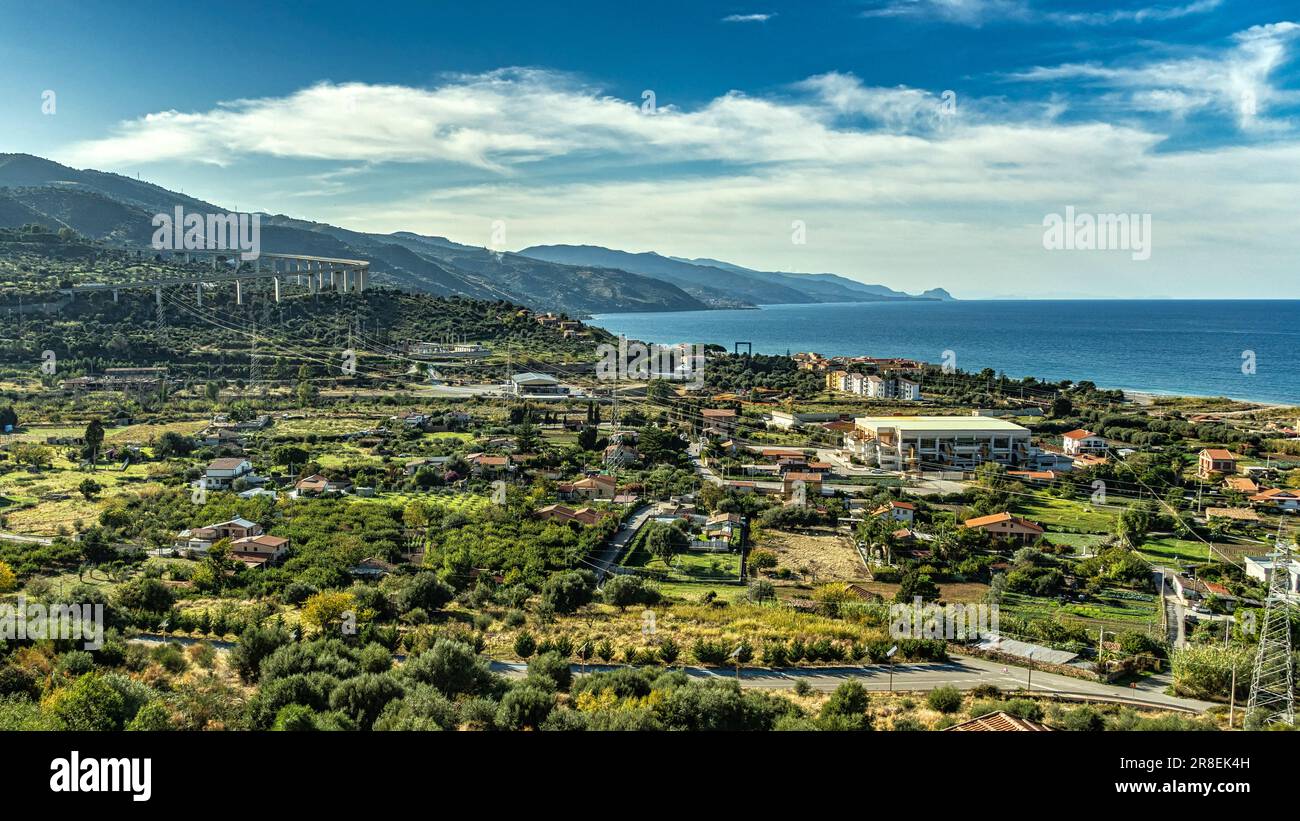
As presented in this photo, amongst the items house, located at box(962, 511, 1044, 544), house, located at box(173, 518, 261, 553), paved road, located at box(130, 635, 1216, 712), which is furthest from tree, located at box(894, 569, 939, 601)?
house, located at box(173, 518, 261, 553)

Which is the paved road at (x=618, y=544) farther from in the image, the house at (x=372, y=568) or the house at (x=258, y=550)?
the house at (x=258, y=550)

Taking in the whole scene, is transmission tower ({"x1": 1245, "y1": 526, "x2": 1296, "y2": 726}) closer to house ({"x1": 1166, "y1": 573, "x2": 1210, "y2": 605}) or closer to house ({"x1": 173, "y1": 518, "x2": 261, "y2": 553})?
house ({"x1": 1166, "y1": 573, "x2": 1210, "y2": 605})

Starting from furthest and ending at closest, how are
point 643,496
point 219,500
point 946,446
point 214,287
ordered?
point 214,287, point 946,446, point 643,496, point 219,500

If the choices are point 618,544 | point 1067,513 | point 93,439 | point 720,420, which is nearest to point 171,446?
point 93,439

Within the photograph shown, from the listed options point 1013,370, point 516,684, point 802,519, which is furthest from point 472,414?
point 1013,370
